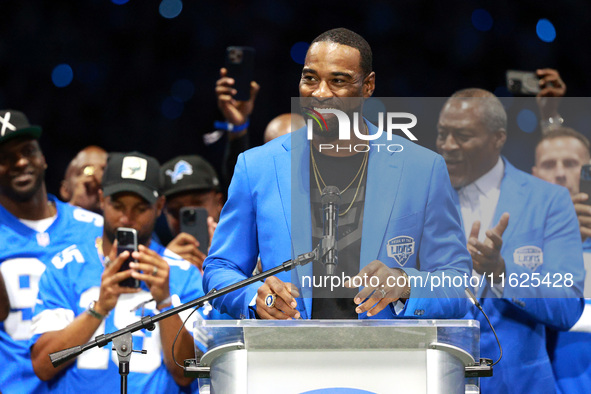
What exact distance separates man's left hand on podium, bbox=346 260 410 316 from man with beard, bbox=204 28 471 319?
0.55 feet

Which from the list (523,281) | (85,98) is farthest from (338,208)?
(85,98)

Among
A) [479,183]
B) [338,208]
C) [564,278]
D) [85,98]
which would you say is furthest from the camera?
[85,98]

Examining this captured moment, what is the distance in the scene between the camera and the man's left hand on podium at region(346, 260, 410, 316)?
6.57ft

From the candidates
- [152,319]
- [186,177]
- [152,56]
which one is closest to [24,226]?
[186,177]

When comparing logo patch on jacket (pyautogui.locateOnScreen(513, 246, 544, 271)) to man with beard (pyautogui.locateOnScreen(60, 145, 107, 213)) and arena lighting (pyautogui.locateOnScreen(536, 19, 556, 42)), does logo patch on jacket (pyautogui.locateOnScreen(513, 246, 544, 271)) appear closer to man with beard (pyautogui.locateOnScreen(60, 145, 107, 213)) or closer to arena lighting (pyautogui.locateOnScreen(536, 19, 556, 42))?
arena lighting (pyautogui.locateOnScreen(536, 19, 556, 42))

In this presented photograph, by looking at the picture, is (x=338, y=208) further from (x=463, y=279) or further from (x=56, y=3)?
(x=56, y=3)

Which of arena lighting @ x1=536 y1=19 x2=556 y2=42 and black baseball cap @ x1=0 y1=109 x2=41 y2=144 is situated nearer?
black baseball cap @ x1=0 y1=109 x2=41 y2=144

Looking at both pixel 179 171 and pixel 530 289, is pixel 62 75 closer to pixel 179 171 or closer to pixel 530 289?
pixel 179 171

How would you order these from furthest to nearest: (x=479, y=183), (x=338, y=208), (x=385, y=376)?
1. (x=479, y=183)
2. (x=338, y=208)
3. (x=385, y=376)

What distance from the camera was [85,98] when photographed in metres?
4.95

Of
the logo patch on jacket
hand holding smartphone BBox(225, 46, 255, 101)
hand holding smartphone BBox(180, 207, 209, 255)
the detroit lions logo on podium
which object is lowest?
the detroit lions logo on podium

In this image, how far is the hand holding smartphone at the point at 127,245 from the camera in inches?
131

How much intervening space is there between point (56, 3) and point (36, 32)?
217 mm

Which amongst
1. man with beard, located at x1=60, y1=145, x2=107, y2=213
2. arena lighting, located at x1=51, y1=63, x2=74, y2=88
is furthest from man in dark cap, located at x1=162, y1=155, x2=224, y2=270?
arena lighting, located at x1=51, y1=63, x2=74, y2=88
